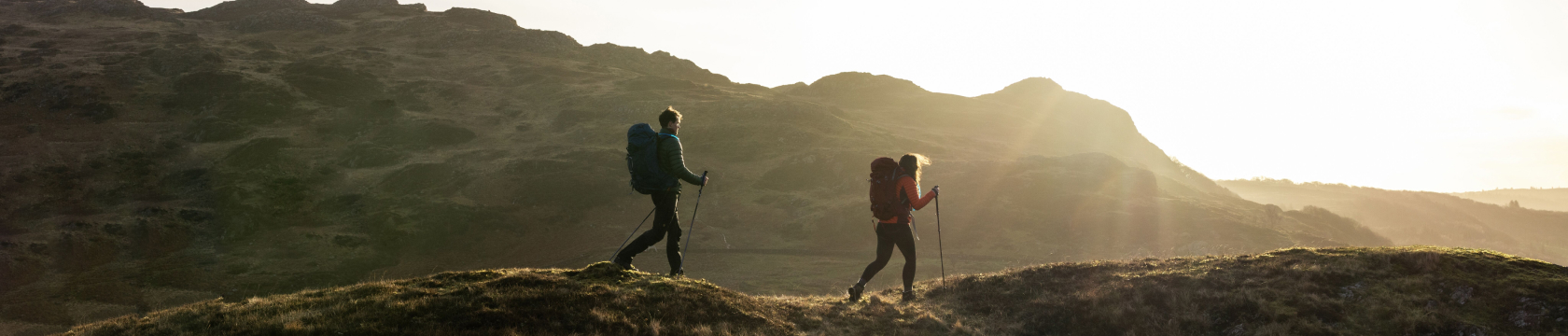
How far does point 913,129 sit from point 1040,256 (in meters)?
43.2

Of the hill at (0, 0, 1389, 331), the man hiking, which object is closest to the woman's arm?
the man hiking

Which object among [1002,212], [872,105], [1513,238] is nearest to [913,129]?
[872,105]

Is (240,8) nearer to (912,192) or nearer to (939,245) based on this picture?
(939,245)

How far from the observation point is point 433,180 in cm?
4856

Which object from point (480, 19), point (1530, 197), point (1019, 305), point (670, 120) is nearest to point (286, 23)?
point (480, 19)

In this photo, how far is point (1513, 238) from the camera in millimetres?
53688

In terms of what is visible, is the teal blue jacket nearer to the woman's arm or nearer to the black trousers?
the black trousers

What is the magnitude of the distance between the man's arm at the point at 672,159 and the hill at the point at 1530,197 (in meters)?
162

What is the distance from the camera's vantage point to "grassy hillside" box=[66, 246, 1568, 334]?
22.7 ft

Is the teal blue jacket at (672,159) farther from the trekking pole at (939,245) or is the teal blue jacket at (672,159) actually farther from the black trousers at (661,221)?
the trekking pole at (939,245)

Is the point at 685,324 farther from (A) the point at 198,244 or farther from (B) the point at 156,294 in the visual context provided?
(A) the point at 198,244

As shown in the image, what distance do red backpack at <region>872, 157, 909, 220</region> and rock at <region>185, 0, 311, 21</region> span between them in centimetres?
13749

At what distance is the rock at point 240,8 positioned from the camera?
113812 millimetres

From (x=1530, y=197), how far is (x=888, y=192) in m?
186
